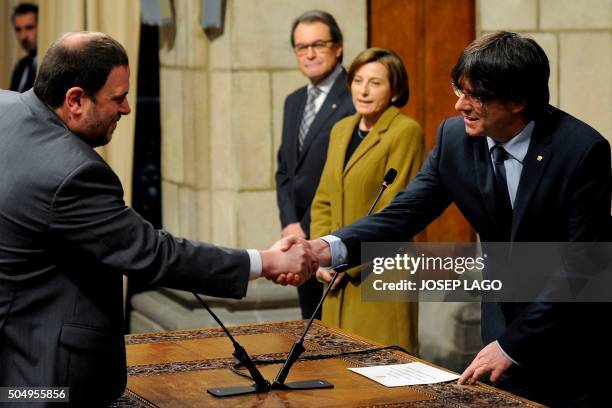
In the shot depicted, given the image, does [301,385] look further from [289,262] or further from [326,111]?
[326,111]

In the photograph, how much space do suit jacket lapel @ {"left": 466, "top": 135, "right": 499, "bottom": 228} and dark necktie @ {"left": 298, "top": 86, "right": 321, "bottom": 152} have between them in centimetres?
198

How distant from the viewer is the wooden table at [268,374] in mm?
3068

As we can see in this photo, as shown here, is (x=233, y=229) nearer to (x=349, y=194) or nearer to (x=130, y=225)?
(x=349, y=194)

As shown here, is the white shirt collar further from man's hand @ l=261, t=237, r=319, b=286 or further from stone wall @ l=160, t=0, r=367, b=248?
stone wall @ l=160, t=0, r=367, b=248

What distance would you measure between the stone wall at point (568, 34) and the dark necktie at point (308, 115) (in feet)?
4.37

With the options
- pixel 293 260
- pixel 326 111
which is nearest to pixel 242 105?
pixel 326 111

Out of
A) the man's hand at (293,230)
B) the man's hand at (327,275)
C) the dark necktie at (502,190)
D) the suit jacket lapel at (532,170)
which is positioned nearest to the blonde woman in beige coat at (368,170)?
the man's hand at (327,275)

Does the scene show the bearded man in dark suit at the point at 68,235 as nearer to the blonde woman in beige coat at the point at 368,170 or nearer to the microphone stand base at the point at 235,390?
the microphone stand base at the point at 235,390

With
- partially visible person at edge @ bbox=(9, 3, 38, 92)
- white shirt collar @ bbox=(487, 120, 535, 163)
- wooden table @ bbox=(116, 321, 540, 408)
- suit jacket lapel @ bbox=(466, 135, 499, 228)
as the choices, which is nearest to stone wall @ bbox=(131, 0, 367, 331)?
partially visible person at edge @ bbox=(9, 3, 38, 92)

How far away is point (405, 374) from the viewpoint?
Result: 10.9 feet

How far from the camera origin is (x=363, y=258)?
4035 millimetres

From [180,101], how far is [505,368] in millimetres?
3774

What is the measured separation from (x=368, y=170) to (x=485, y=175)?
1.41m

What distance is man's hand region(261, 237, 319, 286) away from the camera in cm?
351
